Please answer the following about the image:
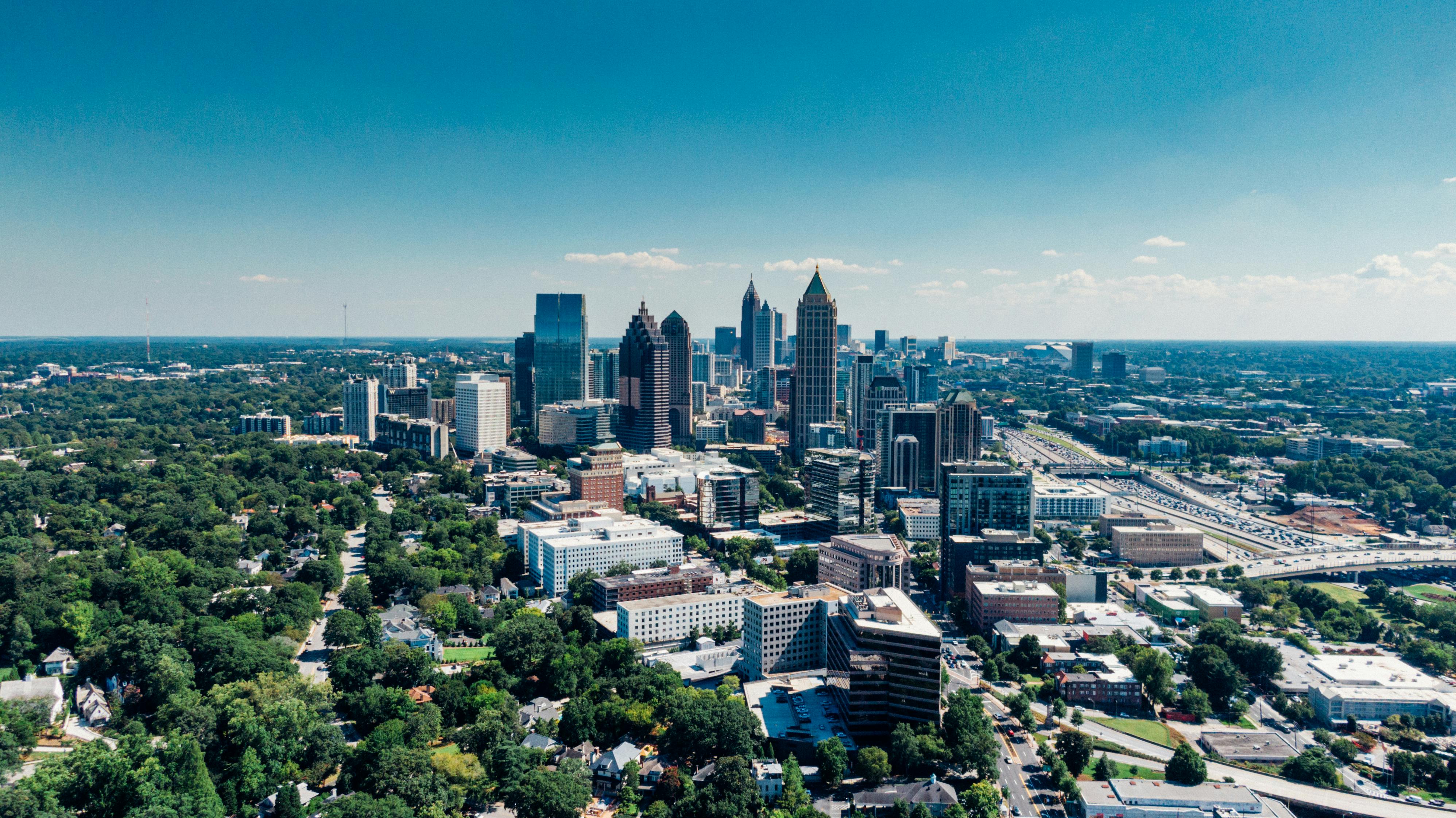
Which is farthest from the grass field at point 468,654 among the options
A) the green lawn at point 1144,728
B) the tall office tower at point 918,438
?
the tall office tower at point 918,438

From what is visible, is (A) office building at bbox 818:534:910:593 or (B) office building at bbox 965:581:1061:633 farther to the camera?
(A) office building at bbox 818:534:910:593

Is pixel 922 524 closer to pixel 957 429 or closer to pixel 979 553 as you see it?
pixel 957 429

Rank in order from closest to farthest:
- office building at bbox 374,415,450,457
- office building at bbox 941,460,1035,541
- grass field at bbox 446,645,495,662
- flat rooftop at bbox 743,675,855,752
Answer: flat rooftop at bbox 743,675,855,752 → grass field at bbox 446,645,495,662 → office building at bbox 941,460,1035,541 → office building at bbox 374,415,450,457

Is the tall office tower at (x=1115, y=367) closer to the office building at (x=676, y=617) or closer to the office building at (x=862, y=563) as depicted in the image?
the office building at (x=862, y=563)

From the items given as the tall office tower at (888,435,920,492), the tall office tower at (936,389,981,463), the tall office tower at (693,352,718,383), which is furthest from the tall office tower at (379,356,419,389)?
the tall office tower at (936,389,981,463)

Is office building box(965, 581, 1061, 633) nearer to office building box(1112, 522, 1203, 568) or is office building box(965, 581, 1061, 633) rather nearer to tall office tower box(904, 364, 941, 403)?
office building box(1112, 522, 1203, 568)
